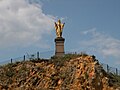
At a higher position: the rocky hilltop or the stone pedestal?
the stone pedestal

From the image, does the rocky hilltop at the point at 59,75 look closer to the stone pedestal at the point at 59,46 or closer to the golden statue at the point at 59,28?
the stone pedestal at the point at 59,46

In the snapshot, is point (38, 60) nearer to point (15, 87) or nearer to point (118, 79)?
point (15, 87)

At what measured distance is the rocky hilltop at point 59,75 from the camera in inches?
1266

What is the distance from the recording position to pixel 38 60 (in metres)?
34.9

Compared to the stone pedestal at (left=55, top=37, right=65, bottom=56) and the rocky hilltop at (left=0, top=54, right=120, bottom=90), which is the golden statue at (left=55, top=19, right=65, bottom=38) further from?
the rocky hilltop at (left=0, top=54, right=120, bottom=90)

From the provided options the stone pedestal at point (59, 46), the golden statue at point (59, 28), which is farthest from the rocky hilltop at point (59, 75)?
the golden statue at point (59, 28)

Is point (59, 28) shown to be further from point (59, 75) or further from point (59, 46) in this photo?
point (59, 75)

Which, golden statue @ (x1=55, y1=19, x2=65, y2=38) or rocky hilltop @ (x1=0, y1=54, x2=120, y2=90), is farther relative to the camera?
golden statue @ (x1=55, y1=19, x2=65, y2=38)

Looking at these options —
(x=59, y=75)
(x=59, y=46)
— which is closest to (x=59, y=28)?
(x=59, y=46)

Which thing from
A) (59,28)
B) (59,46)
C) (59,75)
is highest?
(59,28)

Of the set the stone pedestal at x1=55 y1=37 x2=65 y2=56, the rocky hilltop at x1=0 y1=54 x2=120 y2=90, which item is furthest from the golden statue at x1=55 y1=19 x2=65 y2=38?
the rocky hilltop at x1=0 y1=54 x2=120 y2=90

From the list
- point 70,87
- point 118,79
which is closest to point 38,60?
point 70,87

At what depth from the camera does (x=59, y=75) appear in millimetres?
32875

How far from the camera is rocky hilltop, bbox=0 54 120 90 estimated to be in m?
32.2
